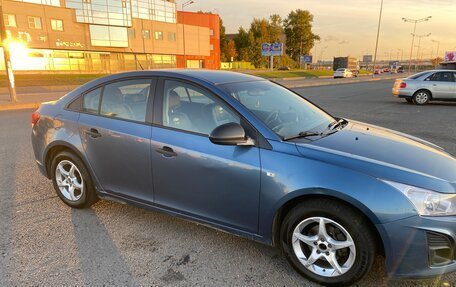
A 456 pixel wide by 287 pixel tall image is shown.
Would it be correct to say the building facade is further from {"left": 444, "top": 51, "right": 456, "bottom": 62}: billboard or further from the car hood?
{"left": 444, "top": 51, "right": 456, "bottom": 62}: billboard

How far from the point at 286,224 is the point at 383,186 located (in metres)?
0.76

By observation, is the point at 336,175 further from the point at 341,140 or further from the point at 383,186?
the point at 341,140

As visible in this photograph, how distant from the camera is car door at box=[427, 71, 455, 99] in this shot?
544 inches

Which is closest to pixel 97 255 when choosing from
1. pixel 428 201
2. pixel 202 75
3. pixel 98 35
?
pixel 202 75

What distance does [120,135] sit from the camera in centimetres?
337

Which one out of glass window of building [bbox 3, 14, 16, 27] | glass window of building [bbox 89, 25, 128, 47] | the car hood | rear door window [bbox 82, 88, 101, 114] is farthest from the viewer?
glass window of building [bbox 89, 25, 128, 47]

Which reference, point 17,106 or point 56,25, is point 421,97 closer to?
point 17,106

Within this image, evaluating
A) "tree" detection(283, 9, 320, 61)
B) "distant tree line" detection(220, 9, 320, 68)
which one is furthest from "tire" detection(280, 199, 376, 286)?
"tree" detection(283, 9, 320, 61)

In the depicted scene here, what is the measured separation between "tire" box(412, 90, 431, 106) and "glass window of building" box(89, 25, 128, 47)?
47.6 metres

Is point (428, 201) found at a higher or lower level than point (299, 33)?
lower

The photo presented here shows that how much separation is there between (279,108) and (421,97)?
44.1 ft

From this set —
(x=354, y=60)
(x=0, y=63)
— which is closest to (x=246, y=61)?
(x=354, y=60)

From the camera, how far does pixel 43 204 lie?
13.6 ft

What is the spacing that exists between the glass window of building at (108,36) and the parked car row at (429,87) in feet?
155
